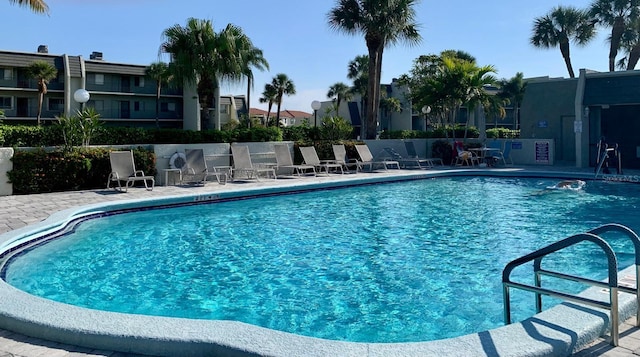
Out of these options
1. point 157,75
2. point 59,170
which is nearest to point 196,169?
point 59,170

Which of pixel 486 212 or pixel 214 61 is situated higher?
pixel 214 61

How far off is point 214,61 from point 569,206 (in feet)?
35.8

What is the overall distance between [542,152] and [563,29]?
18080mm

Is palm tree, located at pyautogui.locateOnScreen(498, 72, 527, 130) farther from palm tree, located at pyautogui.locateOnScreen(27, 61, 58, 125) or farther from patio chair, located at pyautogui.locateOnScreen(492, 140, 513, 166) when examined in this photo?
palm tree, located at pyautogui.locateOnScreen(27, 61, 58, 125)

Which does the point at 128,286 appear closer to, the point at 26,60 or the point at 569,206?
the point at 569,206

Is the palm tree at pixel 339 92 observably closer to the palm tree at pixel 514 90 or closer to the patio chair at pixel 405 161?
the palm tree at pixel 514 90

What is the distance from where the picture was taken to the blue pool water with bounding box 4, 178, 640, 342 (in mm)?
4910

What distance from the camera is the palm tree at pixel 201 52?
15.7 m

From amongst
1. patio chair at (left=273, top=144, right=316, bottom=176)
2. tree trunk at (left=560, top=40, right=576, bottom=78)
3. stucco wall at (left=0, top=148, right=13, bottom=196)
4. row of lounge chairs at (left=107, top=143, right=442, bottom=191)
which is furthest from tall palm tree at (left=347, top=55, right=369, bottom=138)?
stucco wall at (left=0, top=148, right=13, bottom=196)

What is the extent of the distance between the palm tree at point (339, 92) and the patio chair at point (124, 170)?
4403 centimetres

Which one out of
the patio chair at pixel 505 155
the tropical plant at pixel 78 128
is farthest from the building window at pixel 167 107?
the tropical plant at pixel 78 128

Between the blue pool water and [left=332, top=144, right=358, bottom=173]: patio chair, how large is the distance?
6311 mm

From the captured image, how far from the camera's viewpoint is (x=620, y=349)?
10.5 ft

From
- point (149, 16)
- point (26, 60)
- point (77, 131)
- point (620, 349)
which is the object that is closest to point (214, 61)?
point (149, 16)
